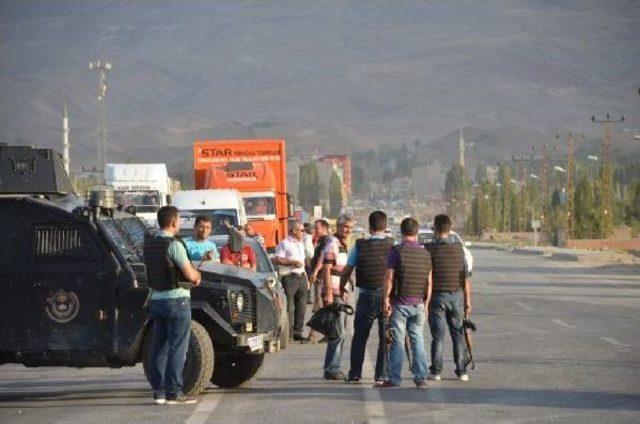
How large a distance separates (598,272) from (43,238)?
145 feet

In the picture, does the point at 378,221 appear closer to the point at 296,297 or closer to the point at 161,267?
the point at 161,267

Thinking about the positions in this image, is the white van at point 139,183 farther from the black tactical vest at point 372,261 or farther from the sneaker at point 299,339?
the black tactical vest at point 372,261

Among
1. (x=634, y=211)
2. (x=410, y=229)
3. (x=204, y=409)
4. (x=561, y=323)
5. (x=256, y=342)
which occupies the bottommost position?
(x=204, y=409)

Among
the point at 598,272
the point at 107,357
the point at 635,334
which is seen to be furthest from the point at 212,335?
the point at 598,272

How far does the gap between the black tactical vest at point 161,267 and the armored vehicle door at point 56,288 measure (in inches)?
30.0

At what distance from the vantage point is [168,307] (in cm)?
1612

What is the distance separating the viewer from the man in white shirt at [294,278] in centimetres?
2536

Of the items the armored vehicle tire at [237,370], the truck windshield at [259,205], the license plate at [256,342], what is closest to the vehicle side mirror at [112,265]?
the license plate at [256,342]

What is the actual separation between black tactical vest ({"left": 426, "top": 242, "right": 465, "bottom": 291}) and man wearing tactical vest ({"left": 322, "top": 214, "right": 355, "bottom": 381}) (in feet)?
3.65

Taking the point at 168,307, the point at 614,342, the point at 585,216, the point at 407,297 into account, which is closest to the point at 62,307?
the point at 168,307

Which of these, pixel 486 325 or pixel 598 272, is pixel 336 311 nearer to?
pixel 486 325

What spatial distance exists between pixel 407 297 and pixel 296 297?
784 centimetres

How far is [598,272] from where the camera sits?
2339 inches

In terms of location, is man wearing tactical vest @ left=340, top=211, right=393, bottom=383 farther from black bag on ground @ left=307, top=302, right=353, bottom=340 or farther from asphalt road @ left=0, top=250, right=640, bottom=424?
asphalt road @ left=0, top=250, right=640, bottom=424
